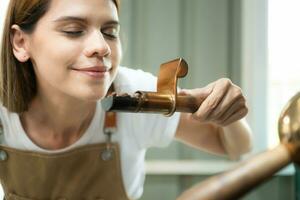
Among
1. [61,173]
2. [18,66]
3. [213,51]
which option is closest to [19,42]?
[18,66]

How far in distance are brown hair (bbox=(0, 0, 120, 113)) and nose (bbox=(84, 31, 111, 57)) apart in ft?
0.18

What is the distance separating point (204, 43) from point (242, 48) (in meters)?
0.09

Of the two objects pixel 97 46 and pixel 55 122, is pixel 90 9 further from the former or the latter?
pixel 55 122

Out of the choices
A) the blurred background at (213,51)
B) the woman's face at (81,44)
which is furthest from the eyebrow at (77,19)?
the blurred background at (213,51)

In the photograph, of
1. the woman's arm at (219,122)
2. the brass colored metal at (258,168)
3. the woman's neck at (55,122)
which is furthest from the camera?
the woman's neck at (55,122)

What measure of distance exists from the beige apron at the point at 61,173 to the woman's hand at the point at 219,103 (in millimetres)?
214

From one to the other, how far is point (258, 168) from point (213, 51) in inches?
17.4

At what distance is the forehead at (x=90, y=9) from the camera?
1.12ft

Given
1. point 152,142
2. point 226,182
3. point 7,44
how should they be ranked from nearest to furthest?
1. point 226,182
2. point 7,44
3. point 152,142

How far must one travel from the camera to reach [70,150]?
1.62ft

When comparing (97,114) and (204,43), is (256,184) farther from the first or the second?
(204,43)

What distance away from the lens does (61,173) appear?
0.50 m

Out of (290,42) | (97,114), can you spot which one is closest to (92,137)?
(97,114)

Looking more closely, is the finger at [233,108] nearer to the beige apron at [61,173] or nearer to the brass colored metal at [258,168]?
the brass colored metal at [258,168]
